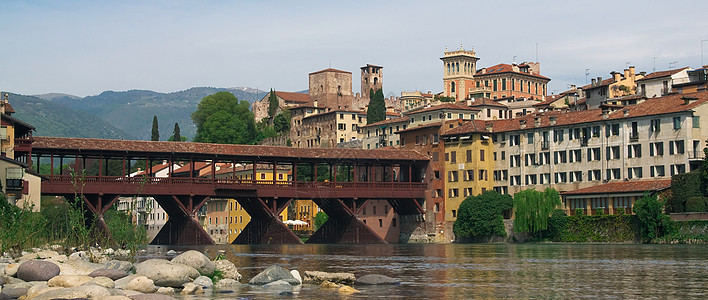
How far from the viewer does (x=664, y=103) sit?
67.1 m

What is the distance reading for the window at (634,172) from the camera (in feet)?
219

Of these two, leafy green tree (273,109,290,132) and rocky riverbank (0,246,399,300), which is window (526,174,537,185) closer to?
rocky riverbank (0,246,399,300)

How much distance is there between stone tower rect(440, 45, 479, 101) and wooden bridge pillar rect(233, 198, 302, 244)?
85269 mm

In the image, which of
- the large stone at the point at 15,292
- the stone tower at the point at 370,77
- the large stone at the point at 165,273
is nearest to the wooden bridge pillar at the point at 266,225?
the large stone at the point at 165,273

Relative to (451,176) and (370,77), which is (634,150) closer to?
(451,176)

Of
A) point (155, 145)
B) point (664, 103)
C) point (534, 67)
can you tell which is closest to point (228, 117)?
point (534, 67)

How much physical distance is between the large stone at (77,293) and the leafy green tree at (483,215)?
54936mm

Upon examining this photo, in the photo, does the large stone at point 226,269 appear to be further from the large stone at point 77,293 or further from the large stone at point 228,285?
the large stone at point 77,293

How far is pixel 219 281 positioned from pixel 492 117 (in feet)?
269

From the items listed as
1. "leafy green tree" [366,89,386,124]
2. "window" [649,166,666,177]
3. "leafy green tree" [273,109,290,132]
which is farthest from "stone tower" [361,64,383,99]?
"window" [649,166,666,177]

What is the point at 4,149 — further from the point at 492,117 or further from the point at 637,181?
the point at 492,117

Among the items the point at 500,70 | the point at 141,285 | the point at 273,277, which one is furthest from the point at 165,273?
the point at 500,70

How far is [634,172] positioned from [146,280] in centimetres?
5129

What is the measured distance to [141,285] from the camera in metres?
21.6
